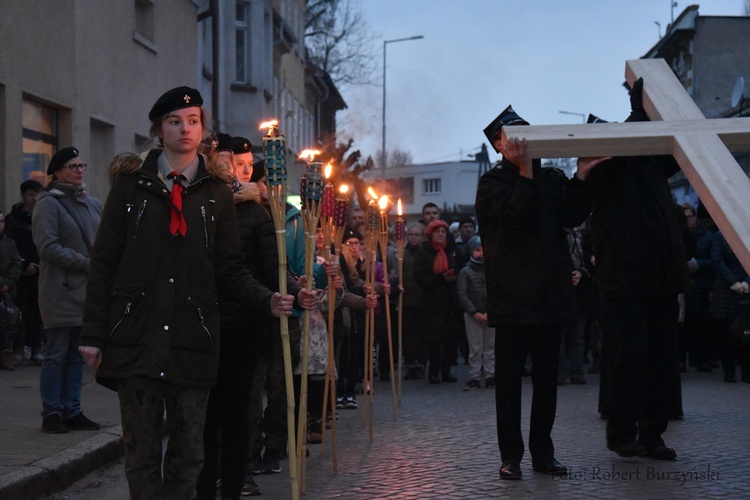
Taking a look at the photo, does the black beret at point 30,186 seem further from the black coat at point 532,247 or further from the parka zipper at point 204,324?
the parka zipper at point 204,324

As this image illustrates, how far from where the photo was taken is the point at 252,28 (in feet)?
109

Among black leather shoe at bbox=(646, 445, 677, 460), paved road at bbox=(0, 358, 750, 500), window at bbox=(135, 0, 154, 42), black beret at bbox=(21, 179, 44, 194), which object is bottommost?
paved road at bbox=(0, 358, 750, 500)

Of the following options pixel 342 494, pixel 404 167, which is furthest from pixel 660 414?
pixel 404 167

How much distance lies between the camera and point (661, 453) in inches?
311

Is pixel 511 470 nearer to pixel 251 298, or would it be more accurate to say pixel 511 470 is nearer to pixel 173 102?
pixel 251 298

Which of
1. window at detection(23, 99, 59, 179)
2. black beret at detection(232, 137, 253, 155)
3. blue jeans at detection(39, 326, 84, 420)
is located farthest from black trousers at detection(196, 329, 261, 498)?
window at detection(23, 99, 59, 179)

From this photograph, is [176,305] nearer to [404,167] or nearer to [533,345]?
[533,345]

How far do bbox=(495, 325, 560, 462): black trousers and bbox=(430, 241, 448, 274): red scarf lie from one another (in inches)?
338

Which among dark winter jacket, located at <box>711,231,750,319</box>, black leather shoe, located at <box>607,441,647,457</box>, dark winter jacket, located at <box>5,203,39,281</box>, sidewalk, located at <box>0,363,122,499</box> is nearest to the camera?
sidewalk, located at <box>0,363,122,499</box>

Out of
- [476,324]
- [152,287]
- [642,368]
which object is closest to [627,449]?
[642,368]

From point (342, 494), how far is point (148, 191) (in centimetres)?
253

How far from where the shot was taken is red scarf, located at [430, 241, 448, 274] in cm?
1627

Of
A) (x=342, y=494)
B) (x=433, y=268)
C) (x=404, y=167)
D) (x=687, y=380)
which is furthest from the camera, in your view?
(x=404, y=167)

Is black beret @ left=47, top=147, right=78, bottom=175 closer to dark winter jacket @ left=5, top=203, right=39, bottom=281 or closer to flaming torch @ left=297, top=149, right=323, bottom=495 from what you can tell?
flaming torch @ left=297, top=149, right=323, bottom=495
